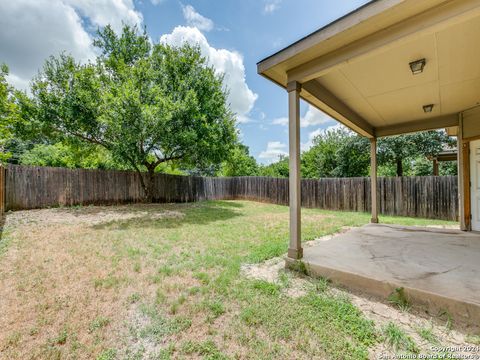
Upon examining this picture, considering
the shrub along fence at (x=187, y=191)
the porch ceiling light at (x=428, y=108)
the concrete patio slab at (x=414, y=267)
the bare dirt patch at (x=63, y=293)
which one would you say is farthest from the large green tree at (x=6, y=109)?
the porch ceiling light at (x=428, y=108)

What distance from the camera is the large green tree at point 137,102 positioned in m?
6.97

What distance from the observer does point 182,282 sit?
97.4 inches

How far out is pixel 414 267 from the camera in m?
2.48

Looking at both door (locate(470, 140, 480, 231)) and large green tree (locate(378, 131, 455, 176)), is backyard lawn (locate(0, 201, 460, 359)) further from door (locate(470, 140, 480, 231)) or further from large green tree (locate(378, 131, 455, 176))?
large green tree (locate(378, 131, 455, 176))

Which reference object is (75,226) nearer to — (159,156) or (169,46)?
(159,156)

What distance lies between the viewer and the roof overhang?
6.28ft

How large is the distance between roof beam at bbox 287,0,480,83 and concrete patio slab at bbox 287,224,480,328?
2.26 m

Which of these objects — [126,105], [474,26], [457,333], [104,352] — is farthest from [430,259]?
[126,105]

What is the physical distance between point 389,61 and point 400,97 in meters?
1.39

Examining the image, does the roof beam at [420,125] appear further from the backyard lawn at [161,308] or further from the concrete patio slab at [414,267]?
the backyard lawn at [161,308]

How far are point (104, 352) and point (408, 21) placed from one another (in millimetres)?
3581

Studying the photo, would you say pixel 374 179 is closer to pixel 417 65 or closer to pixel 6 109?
pixel 417 65

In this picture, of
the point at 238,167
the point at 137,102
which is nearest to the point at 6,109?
the point at 137,102

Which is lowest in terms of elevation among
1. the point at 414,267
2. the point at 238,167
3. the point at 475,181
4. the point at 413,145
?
the point at 414,267
